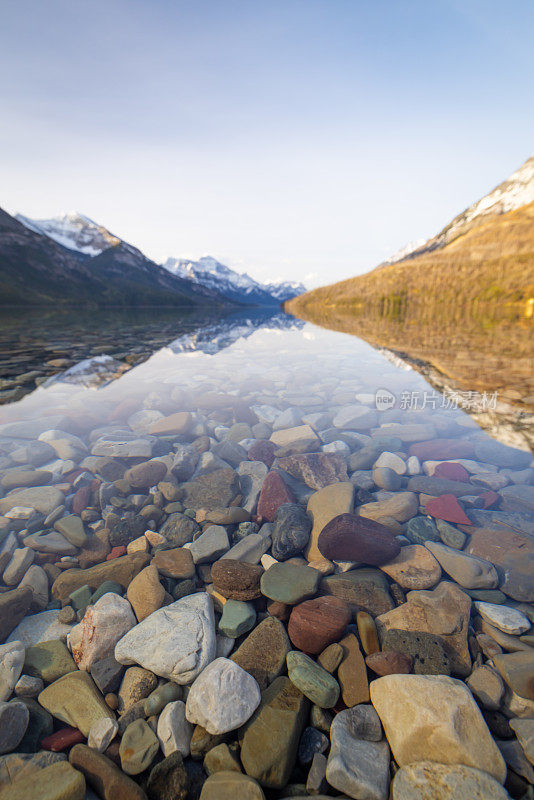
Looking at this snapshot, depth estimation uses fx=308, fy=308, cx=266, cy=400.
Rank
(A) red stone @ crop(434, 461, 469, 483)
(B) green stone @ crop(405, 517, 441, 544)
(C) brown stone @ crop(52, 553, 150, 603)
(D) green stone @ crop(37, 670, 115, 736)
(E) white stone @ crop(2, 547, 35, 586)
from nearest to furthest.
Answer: (D) green stone @ crop(37, 670, 115, 736) < (C) brown stone @ crop(52, 553, 150, 603) < (E) white stone @ crop(2, 547, 35, 586) < (B) green stone @ crop(405, 517, 441, 544) < (A) red stone @ crop(434, 461, 469, 483)

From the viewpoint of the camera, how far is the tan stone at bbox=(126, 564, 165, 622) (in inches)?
145

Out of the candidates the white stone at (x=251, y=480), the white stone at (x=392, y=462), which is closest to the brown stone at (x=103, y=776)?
the white stone at (x=251, y=480)

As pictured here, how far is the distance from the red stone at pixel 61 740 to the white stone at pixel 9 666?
1.97 feet

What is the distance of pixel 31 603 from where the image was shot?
3.83 meters

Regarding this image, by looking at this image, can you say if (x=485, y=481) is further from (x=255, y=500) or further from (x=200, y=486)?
(x=200, y=486)

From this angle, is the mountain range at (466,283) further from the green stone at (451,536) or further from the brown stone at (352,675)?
the brown stone at (352,675)

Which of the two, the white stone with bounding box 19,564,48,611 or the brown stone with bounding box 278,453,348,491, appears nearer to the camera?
the white stone with bounding box 19,564,48,611

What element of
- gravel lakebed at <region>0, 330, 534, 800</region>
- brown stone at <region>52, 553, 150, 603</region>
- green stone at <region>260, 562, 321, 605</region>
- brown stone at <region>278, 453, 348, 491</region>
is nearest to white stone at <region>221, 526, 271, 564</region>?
gravel lakebed at <region>0, 330, 534, 800</region>

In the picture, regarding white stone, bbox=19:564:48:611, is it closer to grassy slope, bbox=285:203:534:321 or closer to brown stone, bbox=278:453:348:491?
brown stone, bbox=278:453:348:491

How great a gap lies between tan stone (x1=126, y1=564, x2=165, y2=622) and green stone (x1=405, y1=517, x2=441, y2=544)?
149 inches

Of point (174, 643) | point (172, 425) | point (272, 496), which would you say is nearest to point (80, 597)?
point (174, 643)

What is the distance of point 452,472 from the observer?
21.6 feet

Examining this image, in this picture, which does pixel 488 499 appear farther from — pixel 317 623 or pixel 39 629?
pixel 39 629

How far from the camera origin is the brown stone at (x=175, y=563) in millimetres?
4188
